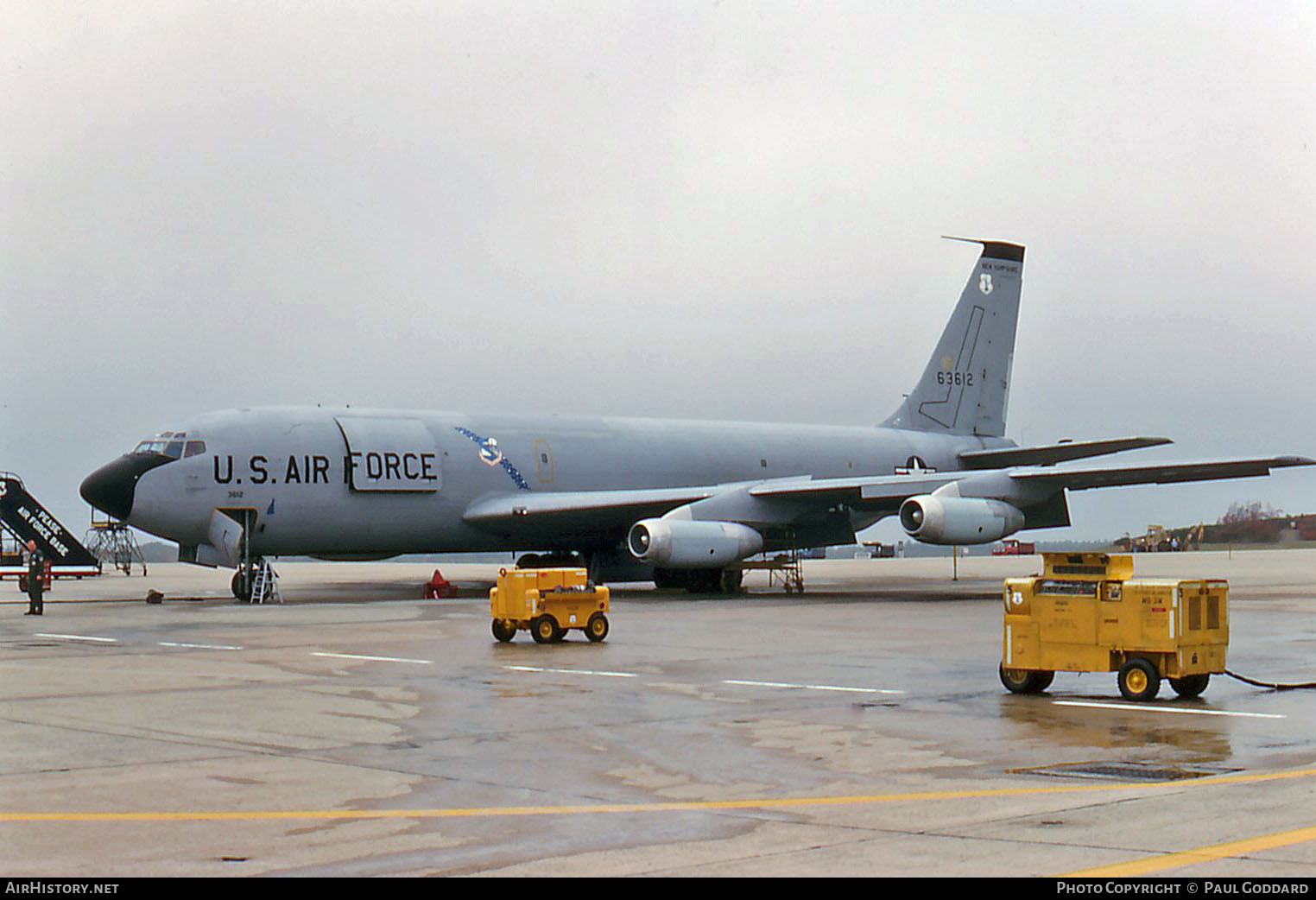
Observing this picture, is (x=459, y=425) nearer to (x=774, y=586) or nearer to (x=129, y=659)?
(x=774, y=586)

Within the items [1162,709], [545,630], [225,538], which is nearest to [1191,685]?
[1162,709]

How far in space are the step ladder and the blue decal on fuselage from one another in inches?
221

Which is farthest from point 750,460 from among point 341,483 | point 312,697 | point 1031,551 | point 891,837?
point 1031,551

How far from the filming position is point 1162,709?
13383 millimetres

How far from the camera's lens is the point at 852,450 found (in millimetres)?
42312

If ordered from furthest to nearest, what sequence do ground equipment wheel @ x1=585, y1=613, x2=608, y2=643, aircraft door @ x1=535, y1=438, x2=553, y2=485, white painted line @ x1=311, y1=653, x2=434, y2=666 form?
1. aircraft door @ x1=535, y1=438, x2=553, y2=485
2. ground equipment wheel @ x1=585, y1=613, x2=608, y2=643
3. white painted line @ x1=311, y1=653, x2=434, y2=666

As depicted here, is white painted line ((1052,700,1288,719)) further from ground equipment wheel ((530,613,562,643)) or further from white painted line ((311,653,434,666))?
ground equipment wheel ((530,613,562,643))

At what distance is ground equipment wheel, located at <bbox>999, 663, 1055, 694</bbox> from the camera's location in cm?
1470

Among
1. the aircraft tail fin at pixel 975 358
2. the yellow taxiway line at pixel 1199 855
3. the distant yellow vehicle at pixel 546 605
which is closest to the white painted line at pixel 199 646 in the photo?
the distant yellow vehicle at pixel 546 605

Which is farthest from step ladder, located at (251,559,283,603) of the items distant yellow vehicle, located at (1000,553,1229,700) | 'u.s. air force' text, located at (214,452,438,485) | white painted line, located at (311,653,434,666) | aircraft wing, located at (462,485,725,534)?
distant yellow vehicle, located at (1000,553,1229,700)

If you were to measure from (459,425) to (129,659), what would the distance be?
1770cm

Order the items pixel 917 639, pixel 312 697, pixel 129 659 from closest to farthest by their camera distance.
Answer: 1. pixel 312 697
2. pixel 129 659
3. pixel 917 639

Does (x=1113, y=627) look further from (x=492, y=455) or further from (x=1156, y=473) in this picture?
(x=492, y=455)

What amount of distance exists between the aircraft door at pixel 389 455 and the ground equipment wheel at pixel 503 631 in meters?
12.7
